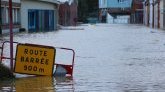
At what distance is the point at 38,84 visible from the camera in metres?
14.7

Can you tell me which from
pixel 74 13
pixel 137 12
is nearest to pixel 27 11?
pixel 74 13

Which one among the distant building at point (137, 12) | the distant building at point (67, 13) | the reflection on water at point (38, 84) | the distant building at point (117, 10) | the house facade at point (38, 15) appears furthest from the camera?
the distant building at point (117, 10)

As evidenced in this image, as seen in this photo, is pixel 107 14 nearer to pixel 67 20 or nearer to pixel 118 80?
pixel 67 20

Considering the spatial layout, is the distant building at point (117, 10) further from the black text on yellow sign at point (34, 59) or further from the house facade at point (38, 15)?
the black text on yellow sign at point (34, 59)

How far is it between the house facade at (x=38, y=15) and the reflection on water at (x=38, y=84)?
159ft

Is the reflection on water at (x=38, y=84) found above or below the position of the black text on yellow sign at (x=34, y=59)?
below

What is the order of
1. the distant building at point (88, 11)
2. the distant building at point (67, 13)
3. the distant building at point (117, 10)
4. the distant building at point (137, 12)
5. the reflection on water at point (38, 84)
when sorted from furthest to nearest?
the distant building at point (88, 11) < the distant building at point (117, 10) < the distant building at point (137, 12) < the distant building at point (67, 13) < the reflection on water at point (38, 84)

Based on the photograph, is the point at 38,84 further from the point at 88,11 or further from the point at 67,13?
the point at 88,11

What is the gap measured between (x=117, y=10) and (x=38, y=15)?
70.1 metres

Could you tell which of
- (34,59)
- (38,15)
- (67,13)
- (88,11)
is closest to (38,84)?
(34,59)

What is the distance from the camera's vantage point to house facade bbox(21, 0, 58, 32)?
65625mm

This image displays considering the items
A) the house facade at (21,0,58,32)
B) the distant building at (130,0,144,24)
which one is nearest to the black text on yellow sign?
the house facade at (21,0,58,32)

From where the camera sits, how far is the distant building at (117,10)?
139 metres

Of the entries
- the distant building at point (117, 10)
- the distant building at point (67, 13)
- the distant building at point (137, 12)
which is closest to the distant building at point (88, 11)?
the distant building at point (117, 10)
